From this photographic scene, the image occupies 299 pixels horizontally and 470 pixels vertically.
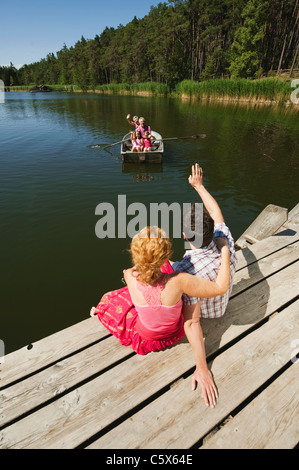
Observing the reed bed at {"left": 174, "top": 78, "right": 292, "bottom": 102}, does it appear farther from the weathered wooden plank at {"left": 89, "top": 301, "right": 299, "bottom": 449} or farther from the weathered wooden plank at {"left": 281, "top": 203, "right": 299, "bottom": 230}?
the weathered wooden plank at {"left": 89, "top": 301, "right": 299, "bottom": 449}

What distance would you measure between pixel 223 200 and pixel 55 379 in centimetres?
721

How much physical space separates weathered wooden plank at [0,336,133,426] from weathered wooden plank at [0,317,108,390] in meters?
0.07

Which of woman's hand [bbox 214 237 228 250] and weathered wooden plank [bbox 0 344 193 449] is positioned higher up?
woman's hand [bbox 214 237 228 250]

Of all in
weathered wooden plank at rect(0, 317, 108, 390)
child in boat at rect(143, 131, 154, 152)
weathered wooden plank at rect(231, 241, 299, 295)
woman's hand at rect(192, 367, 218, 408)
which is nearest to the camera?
woman's hand at rect(192, 367, 218, 408)

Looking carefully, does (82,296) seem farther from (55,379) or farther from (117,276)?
(55,379)

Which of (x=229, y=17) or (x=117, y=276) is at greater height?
(x=229, y=17)

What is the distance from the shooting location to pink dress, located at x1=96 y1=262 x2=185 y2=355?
6.50 ft

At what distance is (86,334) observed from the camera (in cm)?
255

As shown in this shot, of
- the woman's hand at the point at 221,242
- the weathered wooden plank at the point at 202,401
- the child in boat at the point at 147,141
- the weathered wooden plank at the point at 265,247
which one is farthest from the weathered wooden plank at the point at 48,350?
the child in boat at the point at 147,141

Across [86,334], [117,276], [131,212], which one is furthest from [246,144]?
[86,334]

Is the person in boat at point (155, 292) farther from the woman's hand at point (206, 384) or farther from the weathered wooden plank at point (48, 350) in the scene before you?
the weathered wooden plank at point (48, 350)

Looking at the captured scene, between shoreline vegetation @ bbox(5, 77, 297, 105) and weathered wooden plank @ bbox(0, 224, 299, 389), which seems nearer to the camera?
weathered wooden plank @ bbox(0, 224, 299, 389)

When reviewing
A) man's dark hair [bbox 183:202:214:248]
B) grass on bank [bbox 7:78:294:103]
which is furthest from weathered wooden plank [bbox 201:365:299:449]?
grass on bank [bbox 7:78:294:103]

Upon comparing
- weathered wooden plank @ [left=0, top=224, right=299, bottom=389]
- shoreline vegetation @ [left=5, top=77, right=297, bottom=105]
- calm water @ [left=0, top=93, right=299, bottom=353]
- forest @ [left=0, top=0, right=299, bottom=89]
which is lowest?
calm water @ [left=0, top=93, right=299, bottom=353]
